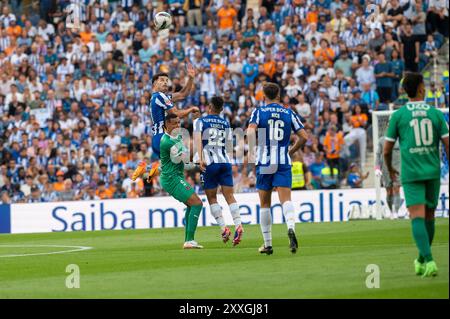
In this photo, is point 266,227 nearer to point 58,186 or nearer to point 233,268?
point 233,268

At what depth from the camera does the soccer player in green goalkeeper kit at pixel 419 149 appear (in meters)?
11.5

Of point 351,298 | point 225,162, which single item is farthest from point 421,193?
point 225,162

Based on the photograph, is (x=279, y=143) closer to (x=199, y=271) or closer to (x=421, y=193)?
(x=199, y=271)

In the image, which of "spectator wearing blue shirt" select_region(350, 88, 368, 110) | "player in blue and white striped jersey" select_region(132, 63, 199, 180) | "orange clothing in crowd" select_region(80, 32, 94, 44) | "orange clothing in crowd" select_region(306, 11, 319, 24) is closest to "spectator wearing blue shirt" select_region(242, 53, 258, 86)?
"orange clothing in crowd" select_region(306, 11, 319, 24)

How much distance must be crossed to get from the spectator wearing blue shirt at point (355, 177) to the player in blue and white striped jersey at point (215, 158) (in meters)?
10.5

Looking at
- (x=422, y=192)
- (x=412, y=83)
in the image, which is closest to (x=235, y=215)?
(x=422, y=192)

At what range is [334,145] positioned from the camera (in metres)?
28.6

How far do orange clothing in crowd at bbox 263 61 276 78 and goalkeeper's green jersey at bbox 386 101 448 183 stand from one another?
19701 millimetres

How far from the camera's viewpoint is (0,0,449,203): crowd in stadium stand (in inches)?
1155

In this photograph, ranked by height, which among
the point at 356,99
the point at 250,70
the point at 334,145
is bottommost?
the point at 334,145

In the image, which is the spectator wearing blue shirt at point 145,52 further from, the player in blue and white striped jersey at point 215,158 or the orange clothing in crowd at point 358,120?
the player in blue and white striped jersey at point 215,158

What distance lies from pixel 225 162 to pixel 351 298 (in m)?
7.82

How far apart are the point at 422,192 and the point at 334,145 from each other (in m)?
17.2

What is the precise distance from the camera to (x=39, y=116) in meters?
32.4
